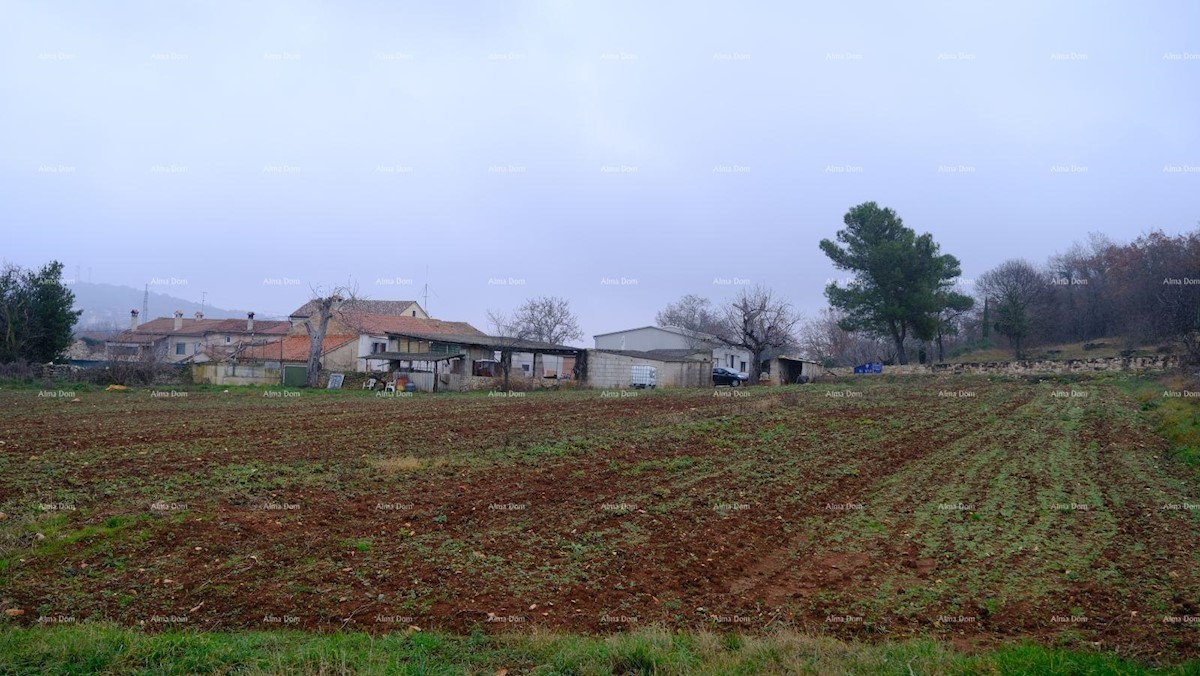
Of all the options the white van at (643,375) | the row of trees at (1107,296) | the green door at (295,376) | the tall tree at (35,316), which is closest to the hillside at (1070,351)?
the row of trees at (1107,296)

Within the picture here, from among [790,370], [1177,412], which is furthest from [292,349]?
[1177,412]

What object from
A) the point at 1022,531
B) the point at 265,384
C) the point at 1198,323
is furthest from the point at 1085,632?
the point at 265,384

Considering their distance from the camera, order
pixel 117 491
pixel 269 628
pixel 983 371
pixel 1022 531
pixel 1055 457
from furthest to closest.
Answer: pixel 983 371 < pixel 1055 457 < pixel 117 491 < pixel 1022 531 < pixel 269 628

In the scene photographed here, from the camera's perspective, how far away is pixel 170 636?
5562 millimetres

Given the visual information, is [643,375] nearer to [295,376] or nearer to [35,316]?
[295,376]

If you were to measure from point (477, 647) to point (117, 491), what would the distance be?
7.36 m

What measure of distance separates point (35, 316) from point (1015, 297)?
63.4 meters

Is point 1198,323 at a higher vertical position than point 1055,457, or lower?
higher

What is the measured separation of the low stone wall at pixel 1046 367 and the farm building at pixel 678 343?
1005cm

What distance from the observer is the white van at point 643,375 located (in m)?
44.1

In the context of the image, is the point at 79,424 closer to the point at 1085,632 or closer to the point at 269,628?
the point at 269,628

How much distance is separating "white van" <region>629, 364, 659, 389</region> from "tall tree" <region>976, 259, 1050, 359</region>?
2757cm

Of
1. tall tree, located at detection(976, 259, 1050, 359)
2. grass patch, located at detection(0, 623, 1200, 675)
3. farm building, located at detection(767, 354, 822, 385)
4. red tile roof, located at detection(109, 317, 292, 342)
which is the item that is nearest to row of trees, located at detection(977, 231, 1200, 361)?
tall tree, located at detection(976, 259, 1050, 359)

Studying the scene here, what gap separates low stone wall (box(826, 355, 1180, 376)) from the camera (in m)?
39.1
